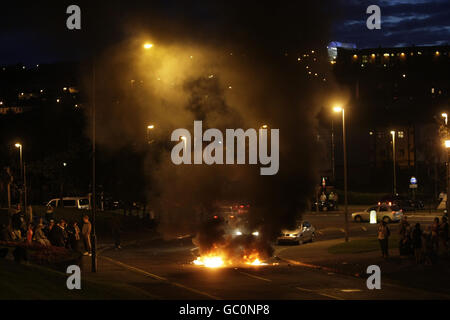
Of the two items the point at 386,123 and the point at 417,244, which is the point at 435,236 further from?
the point at 386,123

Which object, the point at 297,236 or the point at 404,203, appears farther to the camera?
the point at 404,203

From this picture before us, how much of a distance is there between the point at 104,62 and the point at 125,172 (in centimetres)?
1802

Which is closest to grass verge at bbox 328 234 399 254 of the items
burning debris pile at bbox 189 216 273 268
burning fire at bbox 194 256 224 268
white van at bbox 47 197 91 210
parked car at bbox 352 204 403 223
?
burning debris pile at bbox 189 216 273 268

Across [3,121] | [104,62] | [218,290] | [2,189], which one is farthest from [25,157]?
[218,290]

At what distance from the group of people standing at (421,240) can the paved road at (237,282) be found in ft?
12.6

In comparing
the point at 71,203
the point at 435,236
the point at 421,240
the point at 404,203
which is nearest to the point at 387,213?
the point at 404,203

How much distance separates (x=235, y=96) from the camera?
104 ft

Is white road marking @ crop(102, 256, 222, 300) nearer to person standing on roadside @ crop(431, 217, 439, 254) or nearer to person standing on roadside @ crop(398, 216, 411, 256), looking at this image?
person standing on roadside @ crop(398, 216, 411, 256)

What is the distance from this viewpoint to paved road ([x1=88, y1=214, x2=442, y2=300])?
64.2 feet

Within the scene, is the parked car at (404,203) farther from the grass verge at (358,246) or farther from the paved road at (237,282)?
the paved road at (237,282)

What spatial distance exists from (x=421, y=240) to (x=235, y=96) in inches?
410

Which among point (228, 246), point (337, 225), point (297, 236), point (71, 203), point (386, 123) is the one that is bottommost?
point (337, 225)

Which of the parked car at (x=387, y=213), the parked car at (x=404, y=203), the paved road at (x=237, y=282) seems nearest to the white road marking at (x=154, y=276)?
the paved road at (x=237, y=282)

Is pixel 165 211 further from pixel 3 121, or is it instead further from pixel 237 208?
pixel 3 121
